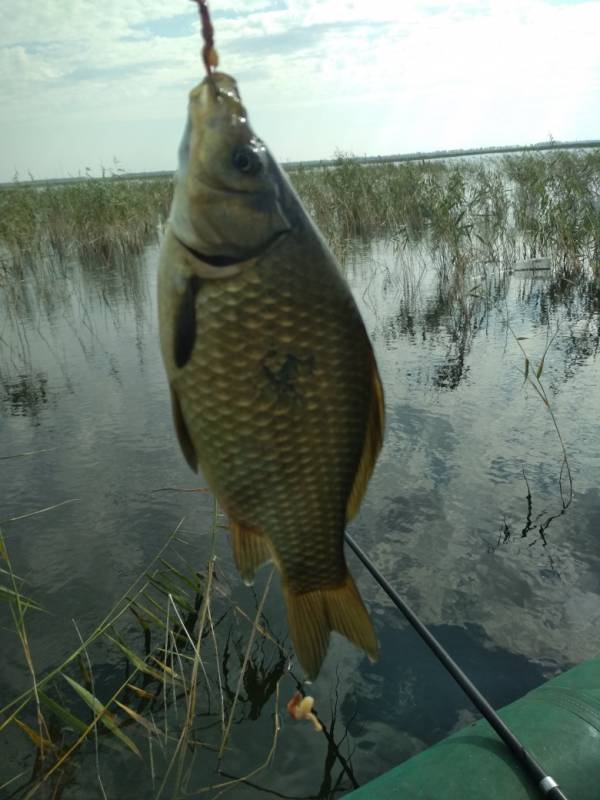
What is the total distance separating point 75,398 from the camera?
732 centimetres

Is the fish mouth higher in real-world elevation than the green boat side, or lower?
higher

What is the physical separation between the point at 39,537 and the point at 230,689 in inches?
84.5

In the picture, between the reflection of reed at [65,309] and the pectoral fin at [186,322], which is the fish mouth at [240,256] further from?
the reflection of reed at [65,309]

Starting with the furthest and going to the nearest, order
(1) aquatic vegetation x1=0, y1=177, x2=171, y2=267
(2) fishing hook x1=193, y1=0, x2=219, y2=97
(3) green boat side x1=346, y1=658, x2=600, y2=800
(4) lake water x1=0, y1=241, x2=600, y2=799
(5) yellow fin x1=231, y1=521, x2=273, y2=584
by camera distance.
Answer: (1) aquatic vegetation x1=0, y1=177, x2=171, y2=267
(4) lake water x1=0, y1=241, x2=600, y2=799
(3) green boat side x1=346, y1=658, x2=600, y2=800
(5) yellow fin x1=231, y1=521, x2=273, y2=584
(2) fishing hook x1=193, y1=0, x2=219, y2=97

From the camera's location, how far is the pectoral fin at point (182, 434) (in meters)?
1.12

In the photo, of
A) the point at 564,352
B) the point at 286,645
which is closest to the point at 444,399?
the point at 564,352

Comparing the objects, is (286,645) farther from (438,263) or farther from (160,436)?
(438,263)

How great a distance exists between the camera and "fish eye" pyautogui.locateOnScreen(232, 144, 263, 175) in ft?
3.61

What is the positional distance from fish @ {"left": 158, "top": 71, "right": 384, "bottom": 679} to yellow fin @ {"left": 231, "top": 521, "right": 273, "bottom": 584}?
41 millimetres

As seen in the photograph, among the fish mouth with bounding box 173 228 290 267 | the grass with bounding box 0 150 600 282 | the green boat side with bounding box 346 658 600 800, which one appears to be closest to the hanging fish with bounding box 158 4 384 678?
the fish mouth with bounding box 173 228 290 267

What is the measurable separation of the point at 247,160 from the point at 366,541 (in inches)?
A: 152

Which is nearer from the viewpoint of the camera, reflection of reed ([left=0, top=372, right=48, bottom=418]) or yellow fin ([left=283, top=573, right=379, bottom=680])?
yellow fin ([left=283, top=573, right=379, bottom=680])


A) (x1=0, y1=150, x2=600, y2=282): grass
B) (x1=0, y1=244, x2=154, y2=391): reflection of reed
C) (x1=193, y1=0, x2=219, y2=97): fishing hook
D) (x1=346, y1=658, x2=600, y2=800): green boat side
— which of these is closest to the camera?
(x1=193, y1=0, x2=219, y2=97): fishing hook

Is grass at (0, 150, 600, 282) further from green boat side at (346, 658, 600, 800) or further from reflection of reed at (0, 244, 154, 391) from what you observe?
green boat side at (346, 658, 600, 800)
